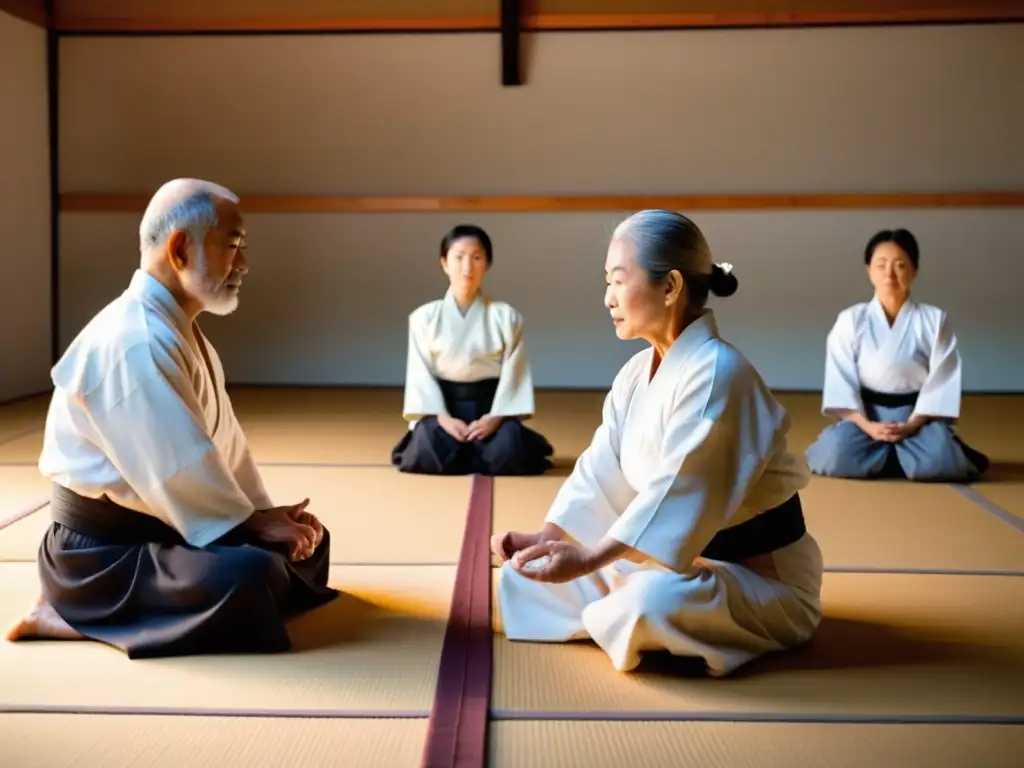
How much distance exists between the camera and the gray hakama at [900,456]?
494 cm

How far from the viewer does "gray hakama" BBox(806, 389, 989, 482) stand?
4941mm

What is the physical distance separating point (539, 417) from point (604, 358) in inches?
66.3

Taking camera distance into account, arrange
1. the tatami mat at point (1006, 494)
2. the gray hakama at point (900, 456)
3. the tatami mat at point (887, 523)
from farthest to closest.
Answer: the gray hakama at point (900, 456) < the tatami mat at point (1006, 494) < the tatami mat at point (887, 523)

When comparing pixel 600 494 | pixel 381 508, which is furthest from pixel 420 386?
pixel 600 494

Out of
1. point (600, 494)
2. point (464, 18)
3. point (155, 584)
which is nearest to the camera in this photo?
point (155, 584)

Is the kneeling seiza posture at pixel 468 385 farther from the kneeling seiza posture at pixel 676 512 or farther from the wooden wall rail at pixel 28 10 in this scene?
the wooden wall rail at pixel 28 10

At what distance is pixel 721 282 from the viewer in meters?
2.65

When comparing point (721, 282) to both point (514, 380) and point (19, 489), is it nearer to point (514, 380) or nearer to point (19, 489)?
point (514, 380)

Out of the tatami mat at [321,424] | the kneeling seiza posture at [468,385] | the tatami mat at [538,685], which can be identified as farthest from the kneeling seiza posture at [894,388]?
the tatami mat at [321,424]

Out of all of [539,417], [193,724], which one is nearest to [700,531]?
[193,724]

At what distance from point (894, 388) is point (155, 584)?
12.2 feet

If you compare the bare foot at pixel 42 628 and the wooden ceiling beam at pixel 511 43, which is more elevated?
the wooden ceiling beam at pixel 511 43

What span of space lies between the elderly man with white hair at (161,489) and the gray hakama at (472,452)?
7.27 feet

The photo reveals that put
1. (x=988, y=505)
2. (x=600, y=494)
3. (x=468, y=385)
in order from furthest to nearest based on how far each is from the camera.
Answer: (x=468, y=385), (x=988, y=505), (x=600, y=494)
